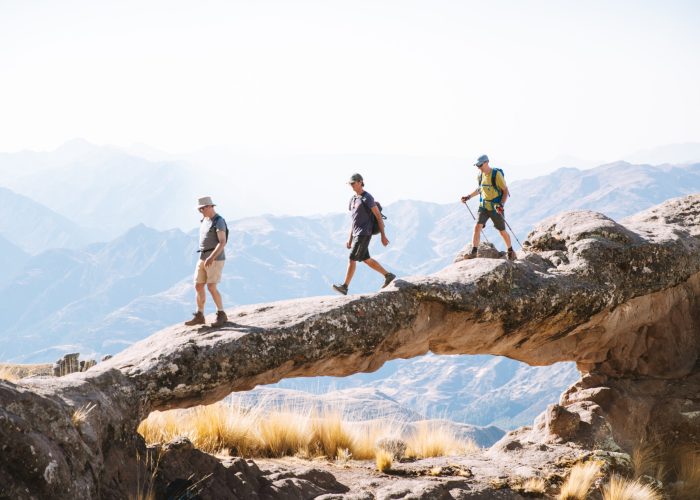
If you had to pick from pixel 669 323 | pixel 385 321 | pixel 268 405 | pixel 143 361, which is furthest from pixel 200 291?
pixel 669 323

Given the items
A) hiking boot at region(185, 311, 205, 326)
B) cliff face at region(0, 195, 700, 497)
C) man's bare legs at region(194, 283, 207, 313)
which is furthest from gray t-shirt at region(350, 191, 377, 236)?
hiking boot at region(185, 311, 205, 326)

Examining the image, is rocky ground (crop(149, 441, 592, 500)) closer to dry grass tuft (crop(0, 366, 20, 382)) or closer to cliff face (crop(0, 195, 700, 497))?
cliff face (crop(0, 195, 700, 497))

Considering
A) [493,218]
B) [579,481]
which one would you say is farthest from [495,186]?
[579,481]

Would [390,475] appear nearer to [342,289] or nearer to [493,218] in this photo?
[342,289]

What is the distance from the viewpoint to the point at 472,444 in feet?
52.7

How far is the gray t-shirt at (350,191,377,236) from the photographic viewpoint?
12.2 metres

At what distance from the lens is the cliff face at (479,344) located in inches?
319

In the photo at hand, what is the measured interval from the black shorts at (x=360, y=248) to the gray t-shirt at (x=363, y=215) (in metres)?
0.07

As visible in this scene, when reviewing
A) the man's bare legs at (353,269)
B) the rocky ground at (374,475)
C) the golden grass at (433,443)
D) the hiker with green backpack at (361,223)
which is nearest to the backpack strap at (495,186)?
the hiker with green backpack at (361,223)

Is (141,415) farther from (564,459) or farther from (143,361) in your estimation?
(564,459)

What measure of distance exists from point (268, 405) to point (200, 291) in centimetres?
511

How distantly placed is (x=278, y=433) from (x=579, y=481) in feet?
15.6

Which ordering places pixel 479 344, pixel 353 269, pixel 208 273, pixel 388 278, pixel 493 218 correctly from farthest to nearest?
pixel 493 218 < pixel 479 344 < pixel 353 269 < pixel 388 278 < pixel 208 273

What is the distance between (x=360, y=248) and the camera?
40.1ft
